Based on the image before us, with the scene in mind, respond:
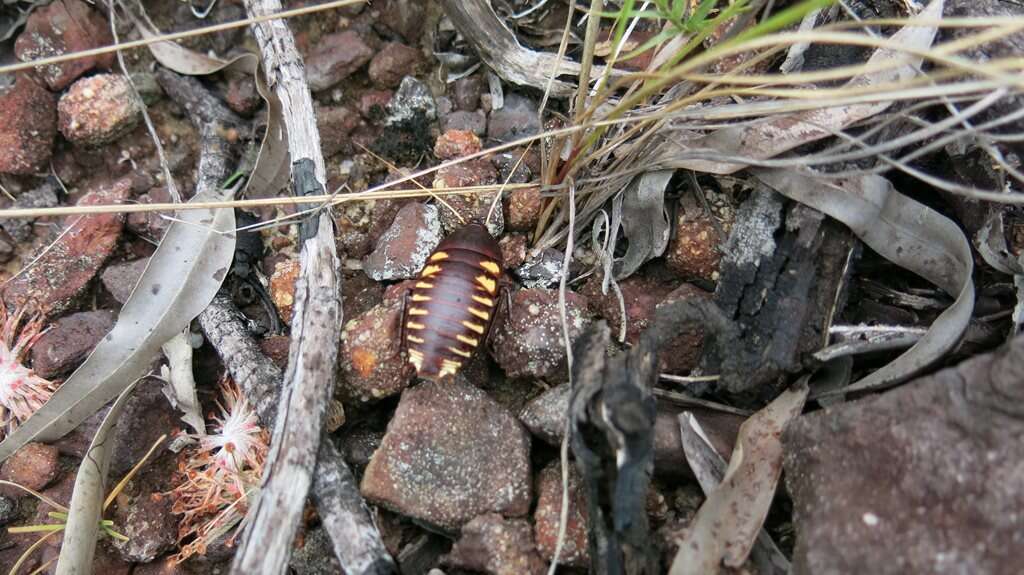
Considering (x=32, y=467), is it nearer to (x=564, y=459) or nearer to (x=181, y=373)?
(x=181, y=373)

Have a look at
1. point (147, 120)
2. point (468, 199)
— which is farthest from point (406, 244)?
point (147, 120)

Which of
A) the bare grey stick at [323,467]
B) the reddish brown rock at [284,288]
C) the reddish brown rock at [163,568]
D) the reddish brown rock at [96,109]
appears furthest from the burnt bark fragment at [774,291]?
the reddish brown rock at [96,109]

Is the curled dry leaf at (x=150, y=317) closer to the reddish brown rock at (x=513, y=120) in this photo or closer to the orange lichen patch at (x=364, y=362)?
the orange lichen patch at (x=364, y=362)

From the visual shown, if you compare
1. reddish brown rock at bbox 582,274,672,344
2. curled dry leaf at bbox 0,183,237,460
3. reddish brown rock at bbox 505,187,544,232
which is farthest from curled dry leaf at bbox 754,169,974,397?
curled dry leaf at bbox 0,183,237,460

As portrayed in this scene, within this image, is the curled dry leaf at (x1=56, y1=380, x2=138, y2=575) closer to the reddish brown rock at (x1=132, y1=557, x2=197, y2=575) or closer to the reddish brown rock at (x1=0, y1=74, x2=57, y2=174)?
the reddish brown rock at (x1=132, y1=557, x2=197, y2=575)

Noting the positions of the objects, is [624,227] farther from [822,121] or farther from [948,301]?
[948,301]

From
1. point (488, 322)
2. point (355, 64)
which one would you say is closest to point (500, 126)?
point (355, 64)

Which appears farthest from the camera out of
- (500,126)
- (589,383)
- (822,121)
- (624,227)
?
(500,126)
